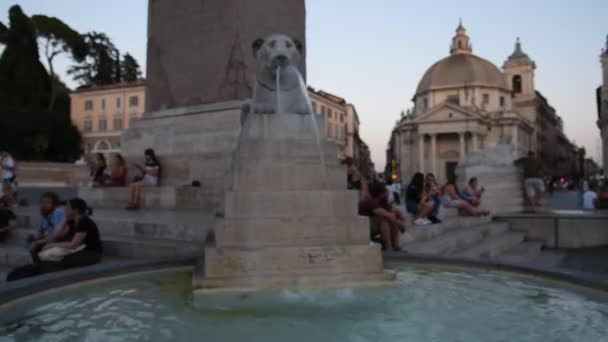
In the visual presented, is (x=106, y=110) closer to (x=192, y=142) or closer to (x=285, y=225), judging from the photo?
(x=192, y=142)

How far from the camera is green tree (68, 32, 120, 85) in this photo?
4562cm

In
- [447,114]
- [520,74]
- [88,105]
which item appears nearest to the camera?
[88,105]

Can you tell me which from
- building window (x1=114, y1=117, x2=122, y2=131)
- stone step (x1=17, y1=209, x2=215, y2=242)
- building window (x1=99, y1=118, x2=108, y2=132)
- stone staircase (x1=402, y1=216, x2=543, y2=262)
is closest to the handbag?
stone step (x1=17, y1=209, x2=215, y2=242)

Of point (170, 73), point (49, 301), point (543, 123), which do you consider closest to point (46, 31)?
point (170, 73)

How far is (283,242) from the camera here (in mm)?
3193

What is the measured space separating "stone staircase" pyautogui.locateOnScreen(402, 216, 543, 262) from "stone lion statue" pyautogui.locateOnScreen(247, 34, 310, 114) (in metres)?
2.00

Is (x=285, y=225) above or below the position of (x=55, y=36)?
below

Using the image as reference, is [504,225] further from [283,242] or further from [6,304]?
[6,304]

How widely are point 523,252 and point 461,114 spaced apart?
54.5m

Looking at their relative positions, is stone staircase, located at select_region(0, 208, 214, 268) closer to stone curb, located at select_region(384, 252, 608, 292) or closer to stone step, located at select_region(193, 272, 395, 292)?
stone step, located at select_region(193, 272, 395, 292)

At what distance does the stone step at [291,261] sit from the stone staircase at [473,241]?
5.26 feet

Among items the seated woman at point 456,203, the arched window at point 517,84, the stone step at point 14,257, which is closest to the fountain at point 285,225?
the stone step at point 14,257

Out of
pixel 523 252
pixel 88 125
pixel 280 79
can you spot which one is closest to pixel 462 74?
pixel 88 125

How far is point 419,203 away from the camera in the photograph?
6.82 meters
